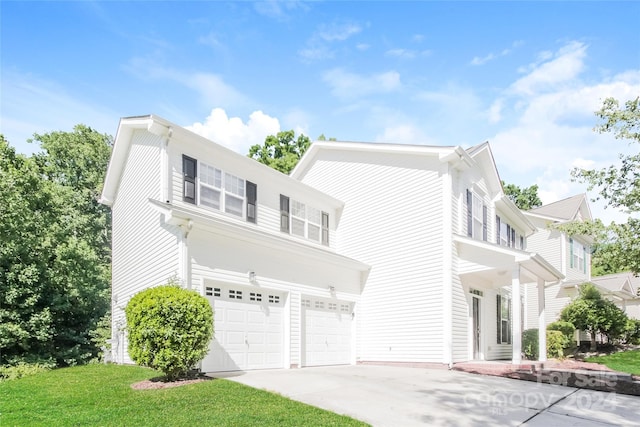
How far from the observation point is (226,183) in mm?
13375

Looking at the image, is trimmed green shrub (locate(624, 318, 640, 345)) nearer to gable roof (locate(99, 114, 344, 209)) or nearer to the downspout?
the downspout

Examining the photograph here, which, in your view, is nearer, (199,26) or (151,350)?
(151,350)

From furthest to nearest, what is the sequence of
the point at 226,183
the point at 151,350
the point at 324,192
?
the point at 324,192 < the point at 226,183 < the point at 151,350

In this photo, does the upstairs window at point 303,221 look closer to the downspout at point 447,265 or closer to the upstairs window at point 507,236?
the downspout at point 447,265

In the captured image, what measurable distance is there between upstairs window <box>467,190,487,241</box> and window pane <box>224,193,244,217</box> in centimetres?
761

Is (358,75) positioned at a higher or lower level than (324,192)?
higher

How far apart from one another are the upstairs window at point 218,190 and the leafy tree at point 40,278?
293 inches

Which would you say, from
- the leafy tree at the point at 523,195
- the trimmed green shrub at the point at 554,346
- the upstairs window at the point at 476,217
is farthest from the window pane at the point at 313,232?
the leafy tree at the point at 523,195

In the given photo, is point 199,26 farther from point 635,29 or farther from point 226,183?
point 635,29

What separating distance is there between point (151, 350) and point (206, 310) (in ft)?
4.15

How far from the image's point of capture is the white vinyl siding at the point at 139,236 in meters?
11.5

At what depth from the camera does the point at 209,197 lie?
12797 millimetres

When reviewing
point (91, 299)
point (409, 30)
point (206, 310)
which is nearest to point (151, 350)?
point (206, 310)

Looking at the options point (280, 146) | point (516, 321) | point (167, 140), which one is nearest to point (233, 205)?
point (167, 140)
